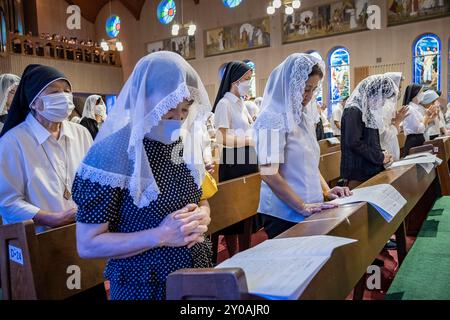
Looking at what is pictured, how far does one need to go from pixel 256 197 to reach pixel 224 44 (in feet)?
52.7

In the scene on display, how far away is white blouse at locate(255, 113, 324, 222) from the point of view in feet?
7.42

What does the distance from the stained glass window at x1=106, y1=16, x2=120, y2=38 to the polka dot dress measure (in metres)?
22.0

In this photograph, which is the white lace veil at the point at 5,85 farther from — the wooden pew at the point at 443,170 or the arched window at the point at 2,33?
the arched window at the point at 2,33

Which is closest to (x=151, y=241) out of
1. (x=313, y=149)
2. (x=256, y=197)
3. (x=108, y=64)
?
(x=313, y=149)

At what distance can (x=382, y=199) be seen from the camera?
7.27ft

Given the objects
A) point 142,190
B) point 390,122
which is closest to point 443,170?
point 390,122

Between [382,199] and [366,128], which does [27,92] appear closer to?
[382,199]

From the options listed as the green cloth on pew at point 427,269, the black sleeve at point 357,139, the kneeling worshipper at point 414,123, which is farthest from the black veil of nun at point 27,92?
the kneeling worshipper at point 414,123

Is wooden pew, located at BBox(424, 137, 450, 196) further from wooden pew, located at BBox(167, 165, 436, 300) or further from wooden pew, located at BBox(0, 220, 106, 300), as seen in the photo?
wooden pew, located at BBox(0, 220, 106, 300)

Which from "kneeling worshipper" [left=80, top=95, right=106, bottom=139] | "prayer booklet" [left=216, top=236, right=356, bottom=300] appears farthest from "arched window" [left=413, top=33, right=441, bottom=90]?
"prayer booklet" [left=216, top=236, right=356, bottom=300]

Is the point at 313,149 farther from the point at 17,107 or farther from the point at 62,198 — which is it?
the point at 17,107

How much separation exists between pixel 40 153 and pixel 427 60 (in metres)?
14.7

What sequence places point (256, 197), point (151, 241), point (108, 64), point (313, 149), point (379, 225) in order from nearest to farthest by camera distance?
1. point (151, 241)
2. point (379, 225)
3. point (313, 149)
4. point (256, 197)
5. point (108, 64)

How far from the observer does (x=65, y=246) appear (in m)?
1.89
